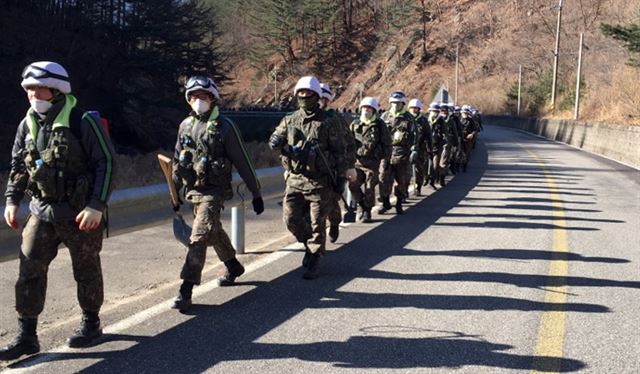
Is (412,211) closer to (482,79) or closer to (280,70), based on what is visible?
(482,79)

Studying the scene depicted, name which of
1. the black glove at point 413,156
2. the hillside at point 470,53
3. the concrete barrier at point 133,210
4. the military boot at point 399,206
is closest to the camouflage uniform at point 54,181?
the concrete barrier at point 133,210

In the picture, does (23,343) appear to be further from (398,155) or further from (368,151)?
(398,155)

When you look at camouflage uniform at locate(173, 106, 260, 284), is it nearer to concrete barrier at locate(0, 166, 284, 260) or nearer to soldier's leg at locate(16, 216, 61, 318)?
concrete barrier at locate(0, 166, 284, 260)

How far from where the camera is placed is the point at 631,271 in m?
7.18

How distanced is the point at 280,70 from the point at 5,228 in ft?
303

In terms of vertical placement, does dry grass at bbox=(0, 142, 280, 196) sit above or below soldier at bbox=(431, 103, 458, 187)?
below

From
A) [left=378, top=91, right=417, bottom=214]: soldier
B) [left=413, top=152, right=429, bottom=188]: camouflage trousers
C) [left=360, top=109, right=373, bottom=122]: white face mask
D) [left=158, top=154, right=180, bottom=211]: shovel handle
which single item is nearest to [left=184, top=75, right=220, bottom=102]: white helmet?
[left=158, top=154, right=180, bottom=211]: shovel handle

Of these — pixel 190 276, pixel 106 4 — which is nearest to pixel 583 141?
pixel 106 4

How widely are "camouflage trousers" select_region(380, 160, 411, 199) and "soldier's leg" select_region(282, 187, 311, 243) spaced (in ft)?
13.5

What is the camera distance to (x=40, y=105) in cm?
445

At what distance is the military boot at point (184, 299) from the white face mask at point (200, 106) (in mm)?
1392

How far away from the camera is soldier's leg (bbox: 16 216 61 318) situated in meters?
4.50

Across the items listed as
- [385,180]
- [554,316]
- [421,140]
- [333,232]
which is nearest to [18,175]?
[554,316]

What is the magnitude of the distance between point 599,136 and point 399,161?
22442 mm
